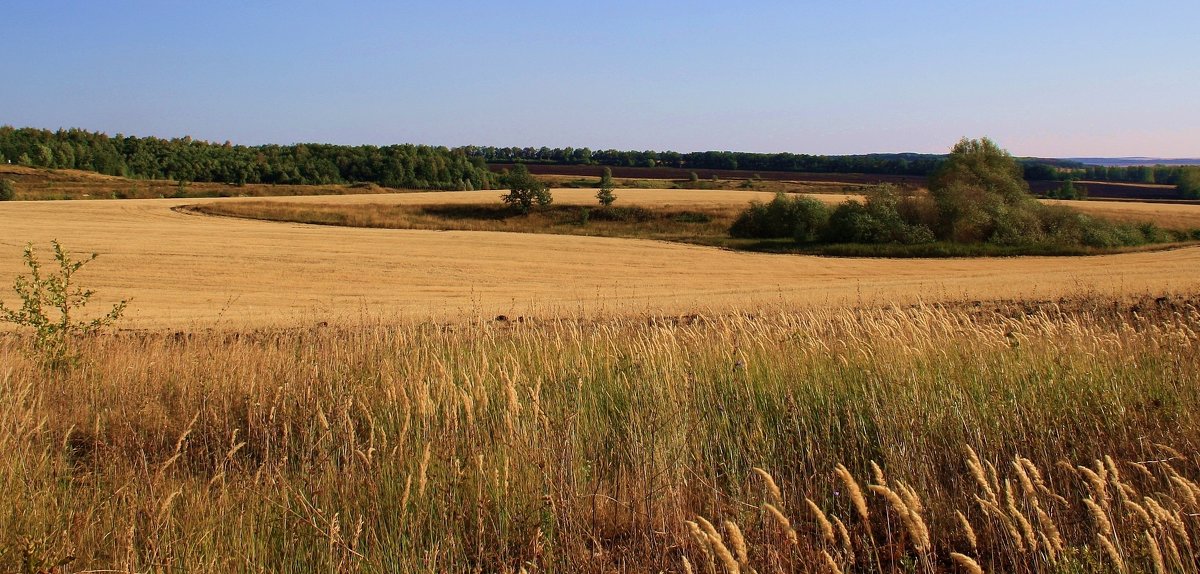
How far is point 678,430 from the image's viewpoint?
5.05 metres

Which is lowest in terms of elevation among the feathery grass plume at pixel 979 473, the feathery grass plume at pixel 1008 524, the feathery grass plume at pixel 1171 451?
the feathery grass plume at pixel 1171 451

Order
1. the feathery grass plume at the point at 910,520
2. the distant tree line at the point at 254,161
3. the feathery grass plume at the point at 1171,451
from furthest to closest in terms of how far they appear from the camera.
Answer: the distant tree line at the point at 254,161
the feathery grass plume at the point at 1171,451
the feathery grass plume at the point at 910,520

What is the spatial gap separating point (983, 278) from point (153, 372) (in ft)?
84.1

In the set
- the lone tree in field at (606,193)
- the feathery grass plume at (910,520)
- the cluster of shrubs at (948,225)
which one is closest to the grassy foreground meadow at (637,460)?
the feathery grass plume at (910,520)

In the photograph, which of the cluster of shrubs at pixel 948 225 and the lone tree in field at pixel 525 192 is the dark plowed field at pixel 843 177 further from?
the lone tree in field at pixel 525 192

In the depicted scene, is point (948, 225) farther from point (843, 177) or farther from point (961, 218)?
point (843, 177)

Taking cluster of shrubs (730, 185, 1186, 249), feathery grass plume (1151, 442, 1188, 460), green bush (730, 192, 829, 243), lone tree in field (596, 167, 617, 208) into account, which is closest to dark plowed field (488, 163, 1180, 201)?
green bush (730, 192, 829, 243)

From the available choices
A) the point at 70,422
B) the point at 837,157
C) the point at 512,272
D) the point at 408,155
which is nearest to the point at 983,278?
the point at 512,272

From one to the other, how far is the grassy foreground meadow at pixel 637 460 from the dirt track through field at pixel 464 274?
8.29 metres

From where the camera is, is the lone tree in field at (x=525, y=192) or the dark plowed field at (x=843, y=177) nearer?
the lone tree in field at (x=525, y=192)

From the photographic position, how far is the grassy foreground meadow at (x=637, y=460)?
3.63 meters

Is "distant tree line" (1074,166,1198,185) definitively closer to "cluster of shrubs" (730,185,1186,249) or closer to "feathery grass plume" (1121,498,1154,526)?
"cluster of shrubs" (730,185,1186,249)

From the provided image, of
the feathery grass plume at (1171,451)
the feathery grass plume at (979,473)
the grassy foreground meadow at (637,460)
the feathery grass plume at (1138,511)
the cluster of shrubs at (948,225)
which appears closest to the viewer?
the feathery grass plume at (1138,511)

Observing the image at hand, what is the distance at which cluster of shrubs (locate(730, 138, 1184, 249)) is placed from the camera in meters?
39.2
